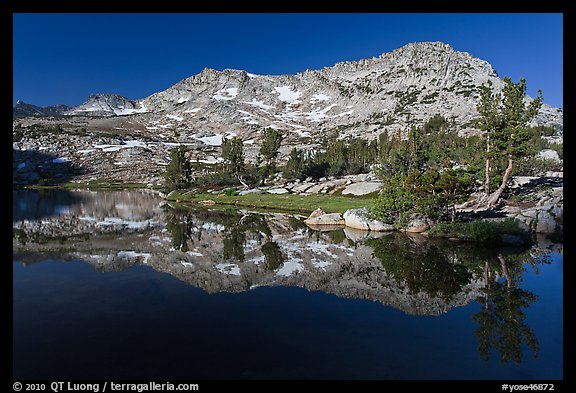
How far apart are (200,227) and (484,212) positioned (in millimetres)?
34148

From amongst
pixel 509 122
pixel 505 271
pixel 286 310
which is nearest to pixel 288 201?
pixel 509 122

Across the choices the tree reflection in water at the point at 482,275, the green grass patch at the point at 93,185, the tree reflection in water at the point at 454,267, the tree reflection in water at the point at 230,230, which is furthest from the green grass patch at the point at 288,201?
the green grass patch at the point at 93,185

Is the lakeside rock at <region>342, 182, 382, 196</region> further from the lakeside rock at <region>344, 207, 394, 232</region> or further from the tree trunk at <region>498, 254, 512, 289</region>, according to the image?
the tree trunk at <region>498, 254, 512, 289</region>

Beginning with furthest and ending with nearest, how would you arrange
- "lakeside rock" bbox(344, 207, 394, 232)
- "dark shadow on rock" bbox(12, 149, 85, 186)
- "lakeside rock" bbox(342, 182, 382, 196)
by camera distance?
"dark shadow on rock" bbox(12, 149, 85, 186), "lakeside rock" bbox(342, 182, 382, 196), "lakeside rock" bbox(344, 207, 394, 232)

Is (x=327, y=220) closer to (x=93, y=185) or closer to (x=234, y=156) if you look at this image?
(x=234, y=156)

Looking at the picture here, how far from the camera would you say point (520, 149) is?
39.7m

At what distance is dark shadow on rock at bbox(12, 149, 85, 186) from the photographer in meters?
150

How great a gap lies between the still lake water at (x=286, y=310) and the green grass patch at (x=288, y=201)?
21823mm

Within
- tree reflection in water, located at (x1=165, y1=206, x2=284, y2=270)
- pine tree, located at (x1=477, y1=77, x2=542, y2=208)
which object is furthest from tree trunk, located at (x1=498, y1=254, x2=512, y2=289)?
pine tree, located at (x1=477, y1=77, x2=542, y2=208)

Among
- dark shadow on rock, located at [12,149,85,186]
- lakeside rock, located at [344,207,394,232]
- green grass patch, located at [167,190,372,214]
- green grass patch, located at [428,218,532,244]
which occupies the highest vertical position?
dark shadow on rock, located at [12,149,85,186]

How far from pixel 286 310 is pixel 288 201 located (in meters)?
48.6

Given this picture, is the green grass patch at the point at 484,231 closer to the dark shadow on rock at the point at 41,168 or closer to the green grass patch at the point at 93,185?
the green grass patch at the point at 93,185

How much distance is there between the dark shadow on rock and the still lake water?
462ft
